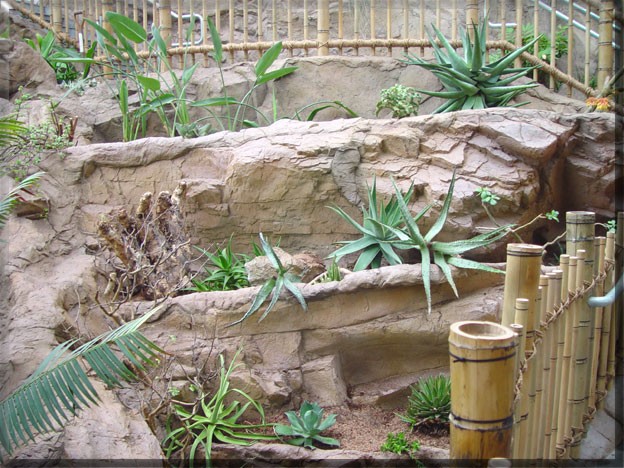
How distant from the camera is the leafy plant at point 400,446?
12.1 ft

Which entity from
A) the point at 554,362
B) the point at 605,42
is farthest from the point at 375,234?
the point at 605,42

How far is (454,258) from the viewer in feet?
14.0

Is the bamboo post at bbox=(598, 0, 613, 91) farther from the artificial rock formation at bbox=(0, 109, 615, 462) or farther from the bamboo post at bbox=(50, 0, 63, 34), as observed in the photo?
the bamboo post at bbox=(50, 0, 63, 34)

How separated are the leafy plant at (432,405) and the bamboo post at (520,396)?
1.65 metres

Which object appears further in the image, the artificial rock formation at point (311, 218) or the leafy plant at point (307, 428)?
the artificial rock formation at point (311, 218)

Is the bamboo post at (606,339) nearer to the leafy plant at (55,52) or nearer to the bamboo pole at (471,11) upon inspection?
the bamboo pole at (471,11)

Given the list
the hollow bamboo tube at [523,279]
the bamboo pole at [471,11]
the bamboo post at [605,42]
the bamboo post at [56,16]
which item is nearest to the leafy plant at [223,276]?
the hollow bamboo tube at [523,279]

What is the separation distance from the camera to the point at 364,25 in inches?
331

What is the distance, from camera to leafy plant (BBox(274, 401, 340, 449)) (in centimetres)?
373

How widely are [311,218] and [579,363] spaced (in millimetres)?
2609

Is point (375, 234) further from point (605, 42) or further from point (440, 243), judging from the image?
point (605, 42)

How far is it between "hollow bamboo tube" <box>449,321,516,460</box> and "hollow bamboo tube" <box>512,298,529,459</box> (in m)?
0.34

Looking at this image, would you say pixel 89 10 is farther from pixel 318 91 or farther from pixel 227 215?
pixel 227 215

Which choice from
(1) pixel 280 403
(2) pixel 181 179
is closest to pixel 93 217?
(2) pixel 181 179
